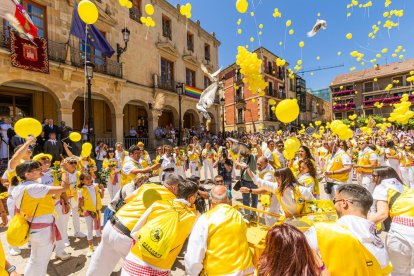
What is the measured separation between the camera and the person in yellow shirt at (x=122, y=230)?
2473 mm

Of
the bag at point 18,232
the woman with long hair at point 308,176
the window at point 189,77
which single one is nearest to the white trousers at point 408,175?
the woman with long hair at point 308,176

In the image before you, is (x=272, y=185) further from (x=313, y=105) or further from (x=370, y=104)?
(x=313, y=105)

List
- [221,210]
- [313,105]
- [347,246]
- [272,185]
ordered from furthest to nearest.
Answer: [313,105]
[272,185]
[221,210]
[347,246]

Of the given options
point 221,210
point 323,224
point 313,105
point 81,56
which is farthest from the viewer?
point 313,105

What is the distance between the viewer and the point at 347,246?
1604 mm

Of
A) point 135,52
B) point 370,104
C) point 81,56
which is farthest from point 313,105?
point 81,56

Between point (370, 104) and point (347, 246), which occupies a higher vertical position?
point (370, 104)

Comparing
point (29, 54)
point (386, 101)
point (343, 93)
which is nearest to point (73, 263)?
point (29, 54)

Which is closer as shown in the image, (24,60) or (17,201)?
(17,201)

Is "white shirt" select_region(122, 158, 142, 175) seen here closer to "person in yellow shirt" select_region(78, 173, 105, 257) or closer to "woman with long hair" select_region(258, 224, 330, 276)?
"person in yellow shirt" select_region(78, 173, 105, 257)

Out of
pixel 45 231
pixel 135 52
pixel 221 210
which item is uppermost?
pixel 135 52

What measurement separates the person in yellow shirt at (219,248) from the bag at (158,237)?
0.19 metres

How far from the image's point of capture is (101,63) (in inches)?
520

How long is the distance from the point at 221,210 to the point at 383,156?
878 cm
